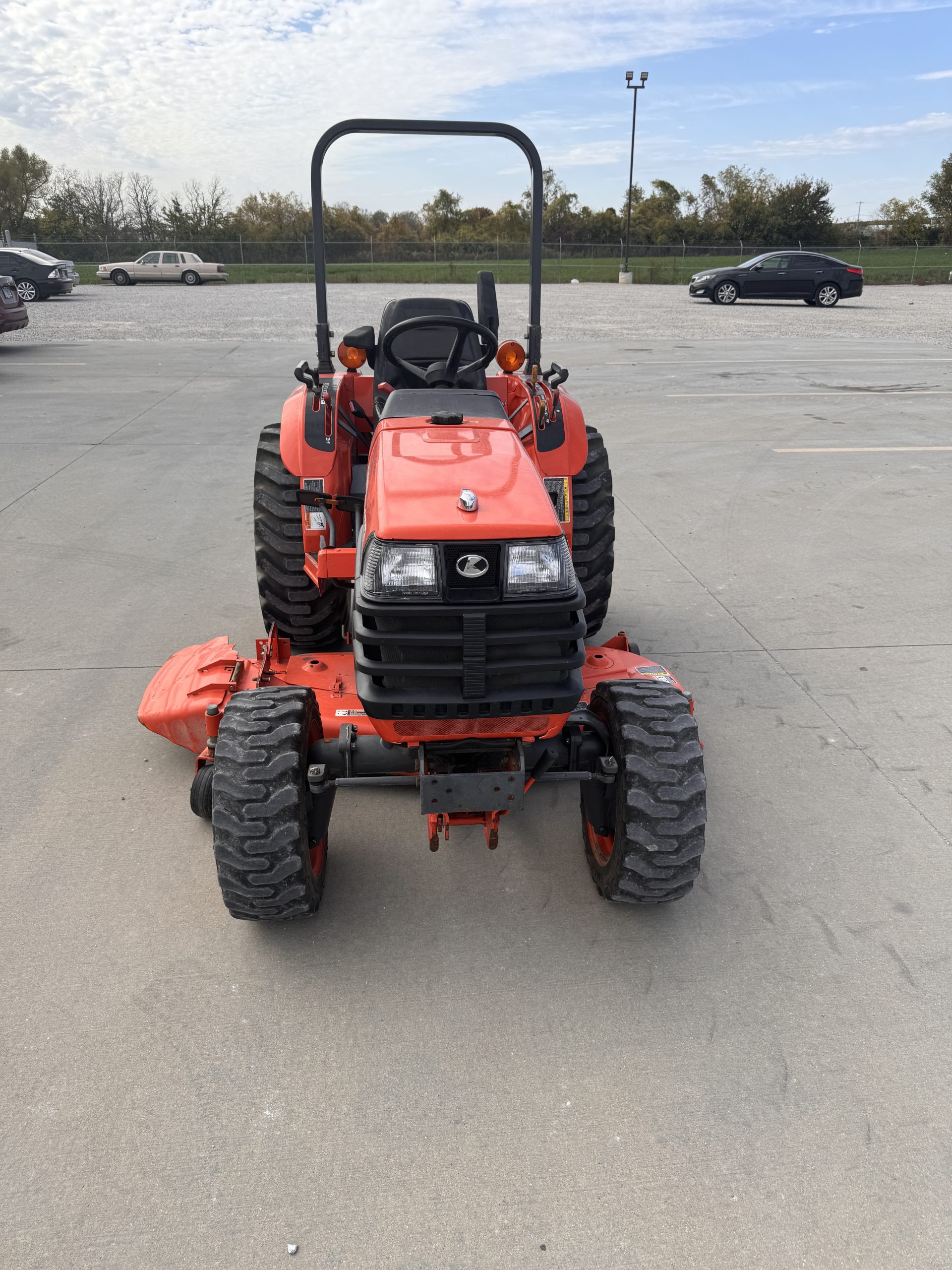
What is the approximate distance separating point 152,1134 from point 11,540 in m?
4.96

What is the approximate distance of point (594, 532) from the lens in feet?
14.2

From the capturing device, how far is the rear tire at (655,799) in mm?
2709

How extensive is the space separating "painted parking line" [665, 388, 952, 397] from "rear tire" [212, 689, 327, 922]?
1002 centimetres

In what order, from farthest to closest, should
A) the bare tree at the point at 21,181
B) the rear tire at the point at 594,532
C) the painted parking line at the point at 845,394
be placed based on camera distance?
the bare tree at the point at 21,181 < the painted parking line at the point at 845,394 < the rear tire at the point at 594,532

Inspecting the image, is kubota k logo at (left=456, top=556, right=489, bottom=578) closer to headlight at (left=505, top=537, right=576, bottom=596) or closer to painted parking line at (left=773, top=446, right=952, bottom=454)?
headlight at (left=505, top=537, right=576, bottom=596)

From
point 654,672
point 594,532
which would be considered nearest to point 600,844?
point 654,672

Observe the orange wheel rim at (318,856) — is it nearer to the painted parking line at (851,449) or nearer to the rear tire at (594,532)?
the rear tire at (594,532)

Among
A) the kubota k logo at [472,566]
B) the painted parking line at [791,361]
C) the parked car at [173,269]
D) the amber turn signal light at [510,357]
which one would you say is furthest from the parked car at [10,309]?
the parked car at [173,269]

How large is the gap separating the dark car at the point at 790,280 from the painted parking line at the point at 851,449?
16.9 meters

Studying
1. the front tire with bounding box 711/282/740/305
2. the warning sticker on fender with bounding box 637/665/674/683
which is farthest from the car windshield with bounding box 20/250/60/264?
the warning sticker on fender with bounding box 637/665/674/683

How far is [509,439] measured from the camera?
2973 mm

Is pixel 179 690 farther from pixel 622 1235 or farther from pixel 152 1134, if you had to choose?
pixel 622 1235

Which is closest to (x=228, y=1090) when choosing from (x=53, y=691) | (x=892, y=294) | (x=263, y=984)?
(x=263, y=984)

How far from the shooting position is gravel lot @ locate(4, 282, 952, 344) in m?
18.2
